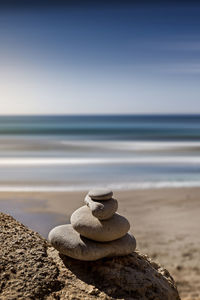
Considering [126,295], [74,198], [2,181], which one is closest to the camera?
[126,295]

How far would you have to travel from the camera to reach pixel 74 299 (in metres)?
2.89

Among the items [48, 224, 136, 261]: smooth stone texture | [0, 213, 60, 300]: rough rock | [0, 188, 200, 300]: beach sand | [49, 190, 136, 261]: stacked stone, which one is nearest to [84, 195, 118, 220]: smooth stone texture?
Answer: [49, 190, 136, 261]: stacked stone

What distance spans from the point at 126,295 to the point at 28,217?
18.1ft

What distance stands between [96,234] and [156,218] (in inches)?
223

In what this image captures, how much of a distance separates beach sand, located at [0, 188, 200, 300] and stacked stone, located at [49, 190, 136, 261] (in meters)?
2.37

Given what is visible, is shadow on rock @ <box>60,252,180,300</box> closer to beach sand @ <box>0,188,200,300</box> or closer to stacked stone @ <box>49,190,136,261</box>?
stacked stone @ <box>49,190,136,261</box>

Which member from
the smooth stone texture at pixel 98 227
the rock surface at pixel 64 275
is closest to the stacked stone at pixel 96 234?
the smooth stone texture at pixel 98 227

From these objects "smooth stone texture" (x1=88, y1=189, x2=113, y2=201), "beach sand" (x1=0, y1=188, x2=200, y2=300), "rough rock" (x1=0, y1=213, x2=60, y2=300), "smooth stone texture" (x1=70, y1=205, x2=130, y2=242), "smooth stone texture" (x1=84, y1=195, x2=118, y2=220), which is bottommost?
"beach sand" (x1=0, y1=188, x2=200, y2=300)

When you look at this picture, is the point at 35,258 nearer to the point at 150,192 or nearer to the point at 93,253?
the point at 93,253

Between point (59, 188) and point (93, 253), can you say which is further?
point (59, 188)

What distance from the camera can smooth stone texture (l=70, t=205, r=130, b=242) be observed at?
3355 mm

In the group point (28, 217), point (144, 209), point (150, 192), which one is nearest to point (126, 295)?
point (28, 217)

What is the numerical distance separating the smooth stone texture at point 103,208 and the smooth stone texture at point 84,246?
10.2 inches

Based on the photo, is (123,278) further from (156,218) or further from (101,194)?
(156,218)
